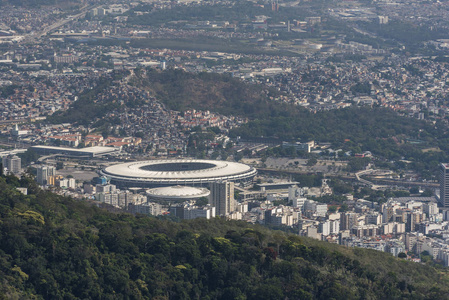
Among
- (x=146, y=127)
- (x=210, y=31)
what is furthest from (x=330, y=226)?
(x=210, y=31)

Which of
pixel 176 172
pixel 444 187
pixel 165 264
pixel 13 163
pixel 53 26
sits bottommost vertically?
pixel 176 172

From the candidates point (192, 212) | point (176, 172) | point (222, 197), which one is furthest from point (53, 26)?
point (192, 212)

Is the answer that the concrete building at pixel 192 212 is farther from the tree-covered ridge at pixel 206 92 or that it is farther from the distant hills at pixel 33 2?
the distant hills at pixel 33 2

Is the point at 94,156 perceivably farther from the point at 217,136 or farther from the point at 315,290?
the point at 315,290

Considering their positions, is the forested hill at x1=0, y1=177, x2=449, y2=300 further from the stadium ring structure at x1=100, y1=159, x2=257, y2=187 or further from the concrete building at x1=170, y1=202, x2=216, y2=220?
the stadium ring structure at x1=100, y1=159, x2=257, y2=187

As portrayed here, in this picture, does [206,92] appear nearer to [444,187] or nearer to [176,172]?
[176,172]

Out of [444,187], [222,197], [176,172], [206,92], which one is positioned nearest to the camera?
[222,197]

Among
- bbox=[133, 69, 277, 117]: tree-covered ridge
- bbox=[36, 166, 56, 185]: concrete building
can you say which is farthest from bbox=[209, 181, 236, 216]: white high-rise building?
A: bbox=[133, 69, 277, 117]: tree-covered ridge
